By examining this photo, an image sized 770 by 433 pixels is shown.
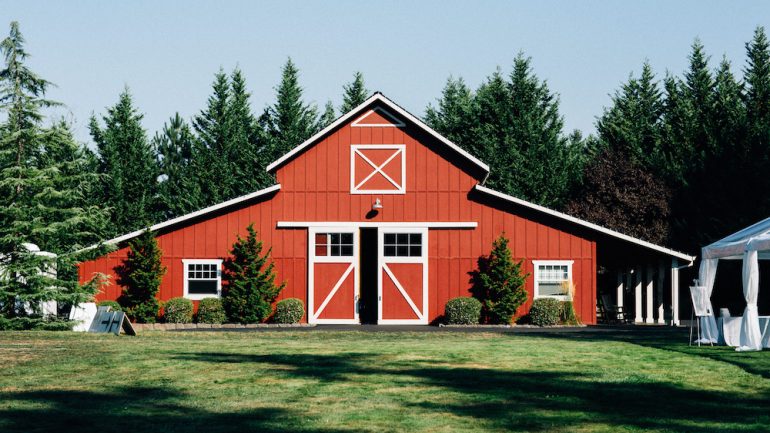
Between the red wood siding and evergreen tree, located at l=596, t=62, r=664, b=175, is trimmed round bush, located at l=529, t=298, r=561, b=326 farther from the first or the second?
evergreen tree, located at l=596, t=62, r=664, b=175

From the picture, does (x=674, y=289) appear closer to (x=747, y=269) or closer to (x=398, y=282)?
(x=398, y=282)

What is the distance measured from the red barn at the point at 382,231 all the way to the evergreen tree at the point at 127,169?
1924 cm

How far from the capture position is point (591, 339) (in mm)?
23297

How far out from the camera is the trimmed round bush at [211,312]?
31.3 metres

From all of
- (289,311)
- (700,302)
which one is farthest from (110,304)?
(700,302)

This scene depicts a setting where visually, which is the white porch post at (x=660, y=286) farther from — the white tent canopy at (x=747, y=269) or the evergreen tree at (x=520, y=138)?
the evergreen tree at (x=520, y=138)

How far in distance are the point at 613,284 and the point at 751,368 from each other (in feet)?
115

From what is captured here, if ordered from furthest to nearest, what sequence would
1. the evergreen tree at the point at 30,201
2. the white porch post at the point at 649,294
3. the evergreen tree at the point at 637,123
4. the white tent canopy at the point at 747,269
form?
1. the evergreen tree at the point at 637,123
2. the white porch post at the point at 649,294
3. the evergreen tree at the point at 30,201
4. the white tent canopy at the point at 747,269

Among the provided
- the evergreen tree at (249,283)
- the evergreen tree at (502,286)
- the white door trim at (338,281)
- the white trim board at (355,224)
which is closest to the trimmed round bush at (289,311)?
the evergreen tree at (249,283)

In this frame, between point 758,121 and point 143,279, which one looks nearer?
point 143,279

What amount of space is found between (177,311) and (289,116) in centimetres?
2670

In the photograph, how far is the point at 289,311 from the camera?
31.4m

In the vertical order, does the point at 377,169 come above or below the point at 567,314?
above

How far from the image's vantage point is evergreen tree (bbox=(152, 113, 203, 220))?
5291 cm
